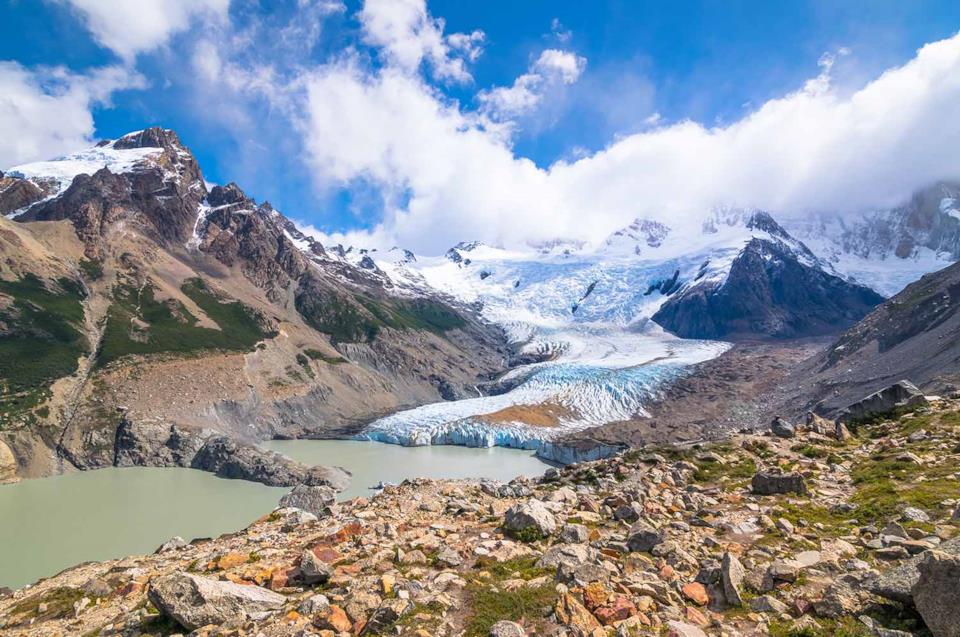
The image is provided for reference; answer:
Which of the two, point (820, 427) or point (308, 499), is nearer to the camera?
point (308, 499)

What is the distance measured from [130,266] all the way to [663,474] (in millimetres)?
178855


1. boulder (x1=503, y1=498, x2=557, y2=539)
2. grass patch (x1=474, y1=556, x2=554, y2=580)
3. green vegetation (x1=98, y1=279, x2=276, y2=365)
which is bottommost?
grass patch (x1=474, y1=556, x2=554, y2=580)

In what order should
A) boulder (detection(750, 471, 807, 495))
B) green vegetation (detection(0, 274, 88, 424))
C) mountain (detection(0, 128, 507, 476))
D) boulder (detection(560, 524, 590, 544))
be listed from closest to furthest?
boulder (detection(560, 524, 590, 544)), boulder (detection(750, 471, 807, 495)), green vegetation (detection(0, 274, 88, 424)), mountain (detection(0, 128, 507, 476))

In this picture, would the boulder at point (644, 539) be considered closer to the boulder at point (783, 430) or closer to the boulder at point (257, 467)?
the boulder at point (783, 430)

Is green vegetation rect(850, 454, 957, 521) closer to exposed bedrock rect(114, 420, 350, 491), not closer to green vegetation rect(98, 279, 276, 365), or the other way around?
exposed bedrock rect(114, 420, 350, 491)

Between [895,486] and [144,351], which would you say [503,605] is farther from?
[144,351]

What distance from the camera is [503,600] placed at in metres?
8.41

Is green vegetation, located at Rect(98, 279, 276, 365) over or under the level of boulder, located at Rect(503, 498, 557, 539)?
over

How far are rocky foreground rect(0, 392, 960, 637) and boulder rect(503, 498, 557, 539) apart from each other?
47 mm

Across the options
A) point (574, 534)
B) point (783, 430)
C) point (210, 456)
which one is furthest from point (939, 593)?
point (210, 456)

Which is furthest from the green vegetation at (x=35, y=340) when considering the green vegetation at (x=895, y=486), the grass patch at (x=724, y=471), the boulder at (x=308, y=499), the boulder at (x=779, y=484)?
the green vegetation at (x=895, y=486)

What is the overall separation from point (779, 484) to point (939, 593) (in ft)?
31.2

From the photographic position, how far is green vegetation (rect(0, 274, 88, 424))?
91812mm

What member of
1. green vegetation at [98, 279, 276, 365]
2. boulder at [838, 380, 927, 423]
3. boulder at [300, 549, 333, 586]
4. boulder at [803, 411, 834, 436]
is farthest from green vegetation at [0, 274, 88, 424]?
boulder at [838, 380, 927, 423]
